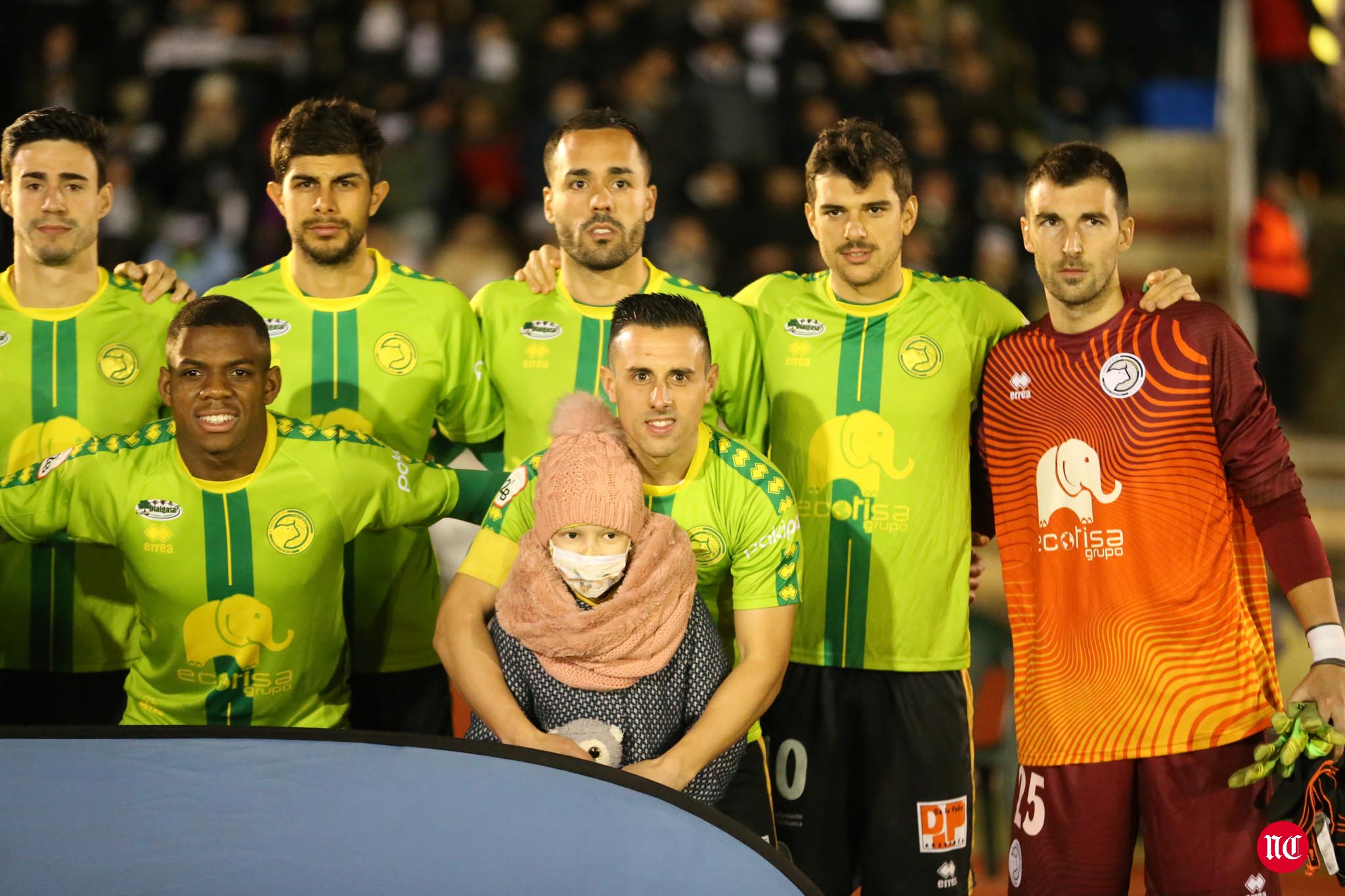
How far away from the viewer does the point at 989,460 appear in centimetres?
382

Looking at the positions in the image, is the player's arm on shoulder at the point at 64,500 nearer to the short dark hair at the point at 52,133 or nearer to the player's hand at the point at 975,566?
the short dark hair at the point at 52,133

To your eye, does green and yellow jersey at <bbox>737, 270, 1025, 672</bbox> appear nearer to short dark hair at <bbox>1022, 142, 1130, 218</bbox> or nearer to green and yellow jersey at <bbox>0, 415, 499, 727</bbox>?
short dark hair at <bbox>1022, 142, 1130, 218</bbox>

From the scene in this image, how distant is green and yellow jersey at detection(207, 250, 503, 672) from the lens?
412 centimetres

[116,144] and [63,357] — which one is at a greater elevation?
[116,144]

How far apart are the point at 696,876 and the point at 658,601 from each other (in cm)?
81

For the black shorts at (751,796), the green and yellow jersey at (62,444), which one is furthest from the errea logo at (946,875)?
the green and yellow jersey at (62,444)

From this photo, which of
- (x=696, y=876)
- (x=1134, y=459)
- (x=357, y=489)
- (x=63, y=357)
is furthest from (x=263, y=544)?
(x=1134, y=459)

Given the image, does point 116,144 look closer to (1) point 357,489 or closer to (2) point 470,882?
(1) point 357,489

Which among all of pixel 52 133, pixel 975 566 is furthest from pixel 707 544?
pixel 52 133

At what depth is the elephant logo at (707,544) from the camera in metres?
3.41

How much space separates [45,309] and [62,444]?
1.30 feet

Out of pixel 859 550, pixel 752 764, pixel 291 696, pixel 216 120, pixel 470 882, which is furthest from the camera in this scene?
pixel 216 120

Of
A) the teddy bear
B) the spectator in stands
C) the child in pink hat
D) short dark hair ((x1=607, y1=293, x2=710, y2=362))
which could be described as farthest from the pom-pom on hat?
the spectator in stands

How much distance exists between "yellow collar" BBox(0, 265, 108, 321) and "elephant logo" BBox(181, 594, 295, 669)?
1073mm
